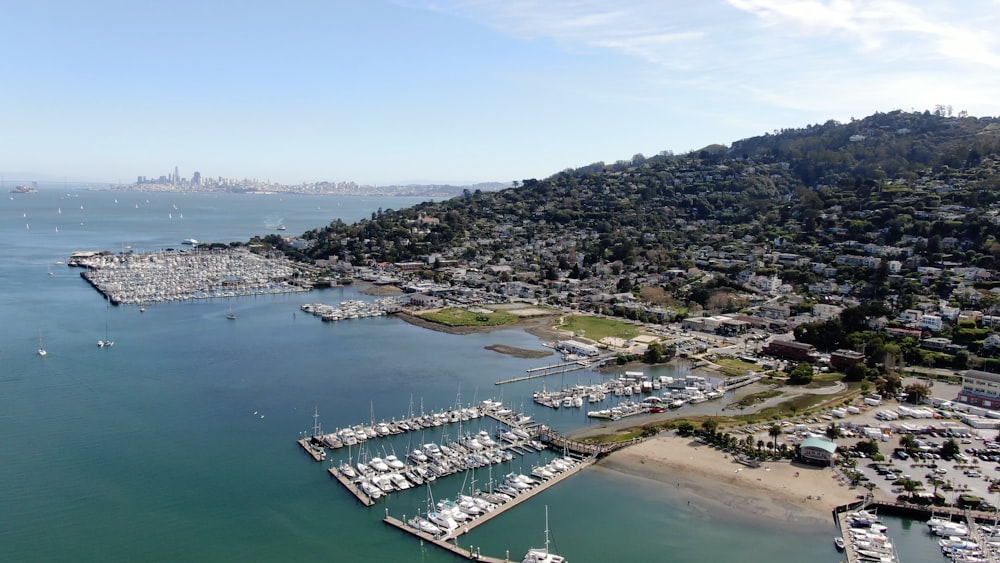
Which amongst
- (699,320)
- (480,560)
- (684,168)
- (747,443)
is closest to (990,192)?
(699,320)

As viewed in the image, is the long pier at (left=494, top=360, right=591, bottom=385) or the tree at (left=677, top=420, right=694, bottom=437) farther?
the long pier at (left=494, top=360, right=591, bottom=385)

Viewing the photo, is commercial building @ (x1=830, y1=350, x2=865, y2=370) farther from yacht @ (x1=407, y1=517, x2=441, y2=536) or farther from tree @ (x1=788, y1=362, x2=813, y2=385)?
yacht @ (x1=407, y1=517, x2=441, y2=536)

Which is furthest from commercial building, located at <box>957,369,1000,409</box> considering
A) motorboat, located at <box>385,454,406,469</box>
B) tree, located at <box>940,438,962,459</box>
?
motorboat, located at <box>385,454,406,469</box>

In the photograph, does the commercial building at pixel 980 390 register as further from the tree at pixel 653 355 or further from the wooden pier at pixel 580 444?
the wooden pier at pixel 580 444

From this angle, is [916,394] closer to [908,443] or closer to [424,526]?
[908,443]

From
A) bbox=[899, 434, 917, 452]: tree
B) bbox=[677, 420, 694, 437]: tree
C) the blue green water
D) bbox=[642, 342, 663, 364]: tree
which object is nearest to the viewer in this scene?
the blue green water

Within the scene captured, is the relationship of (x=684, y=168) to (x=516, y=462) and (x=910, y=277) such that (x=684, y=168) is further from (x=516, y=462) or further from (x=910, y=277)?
(x=516, y=462)
